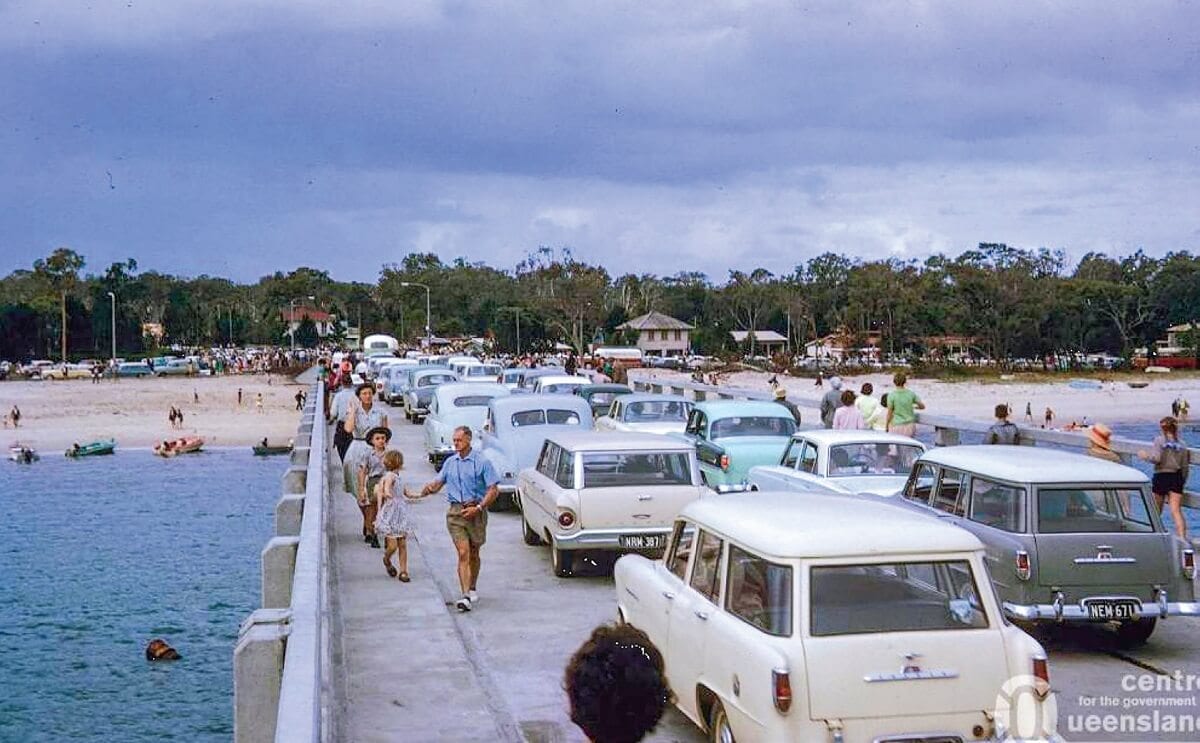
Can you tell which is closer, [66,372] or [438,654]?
[438,654]

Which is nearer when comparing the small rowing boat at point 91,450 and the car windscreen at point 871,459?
the car windscreen at point 871,459

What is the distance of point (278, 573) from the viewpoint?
11.2 meters

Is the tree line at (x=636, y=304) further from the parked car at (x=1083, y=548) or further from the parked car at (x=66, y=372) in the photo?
the parked car at (x=1083, y=548)

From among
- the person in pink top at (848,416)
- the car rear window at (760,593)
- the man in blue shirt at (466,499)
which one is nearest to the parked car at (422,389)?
the person in pink top at (848,416)

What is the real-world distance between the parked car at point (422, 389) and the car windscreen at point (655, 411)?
41.9ft

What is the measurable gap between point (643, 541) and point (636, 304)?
12545cm

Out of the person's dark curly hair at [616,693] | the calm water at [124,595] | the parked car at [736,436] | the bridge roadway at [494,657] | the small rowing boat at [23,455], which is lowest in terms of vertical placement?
the calm water at [124,595]

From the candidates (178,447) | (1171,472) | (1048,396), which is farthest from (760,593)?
(1048,396)

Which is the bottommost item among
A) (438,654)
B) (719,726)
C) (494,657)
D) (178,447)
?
(178,447)

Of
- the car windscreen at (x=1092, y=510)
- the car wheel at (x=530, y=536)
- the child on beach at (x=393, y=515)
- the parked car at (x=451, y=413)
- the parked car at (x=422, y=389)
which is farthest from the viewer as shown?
the parked car at (x=422, y=389)

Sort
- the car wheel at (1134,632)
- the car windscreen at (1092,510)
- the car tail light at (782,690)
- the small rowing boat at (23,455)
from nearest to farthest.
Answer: the car tail light at (782,690), the car windscreen at (1092,510), the car wheel at (1134,632), the small rowing boat at (23,455)

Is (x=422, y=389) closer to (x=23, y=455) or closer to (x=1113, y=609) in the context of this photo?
(x=23, y=455)

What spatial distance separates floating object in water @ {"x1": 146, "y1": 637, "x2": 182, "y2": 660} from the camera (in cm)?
2123

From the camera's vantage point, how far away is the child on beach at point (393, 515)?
43.5 ft
